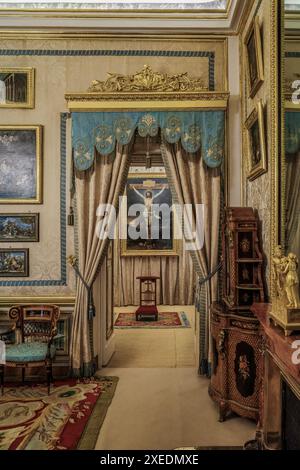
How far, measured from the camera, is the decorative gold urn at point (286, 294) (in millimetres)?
1884

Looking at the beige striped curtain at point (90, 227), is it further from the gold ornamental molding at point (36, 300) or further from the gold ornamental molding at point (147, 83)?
the gold ornamental molding at point (147, 83)

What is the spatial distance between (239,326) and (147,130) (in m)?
2.05

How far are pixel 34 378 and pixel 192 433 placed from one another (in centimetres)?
180

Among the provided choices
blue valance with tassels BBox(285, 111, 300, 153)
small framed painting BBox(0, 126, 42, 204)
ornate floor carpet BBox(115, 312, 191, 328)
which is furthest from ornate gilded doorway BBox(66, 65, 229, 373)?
ornate floor carpet BBox(115, 312, 191, 328)

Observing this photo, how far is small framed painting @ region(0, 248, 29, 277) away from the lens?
377 cm

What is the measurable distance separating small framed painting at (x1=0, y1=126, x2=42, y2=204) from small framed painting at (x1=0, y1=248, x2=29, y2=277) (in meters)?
0.51

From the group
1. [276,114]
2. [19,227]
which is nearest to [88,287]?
[19,227]

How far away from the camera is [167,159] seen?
3.67 meters

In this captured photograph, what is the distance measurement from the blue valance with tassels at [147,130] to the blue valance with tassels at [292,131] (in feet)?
4.13

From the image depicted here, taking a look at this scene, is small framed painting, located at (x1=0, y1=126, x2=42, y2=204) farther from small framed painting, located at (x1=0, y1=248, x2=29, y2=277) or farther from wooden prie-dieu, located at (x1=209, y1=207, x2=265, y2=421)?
wooden prie-dieu, located at (x1=209, y1=207, x2=265, y2=421)

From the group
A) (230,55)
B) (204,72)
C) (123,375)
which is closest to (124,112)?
(204,72)

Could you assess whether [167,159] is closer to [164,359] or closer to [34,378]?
[164,359]

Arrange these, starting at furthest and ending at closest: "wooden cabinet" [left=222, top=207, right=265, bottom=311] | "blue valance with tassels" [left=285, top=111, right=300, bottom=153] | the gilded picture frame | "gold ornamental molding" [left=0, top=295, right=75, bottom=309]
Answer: the gilded picture frame → "gold ornamental molding" [left=0, top=295, right=75, bottom=309] → "wooden cabinet" [left=222, top=207, right=265, bottom=311] → "blue valance with tassels" [left=285, top=111, right=300, bottom=153]

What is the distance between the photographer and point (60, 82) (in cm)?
377
